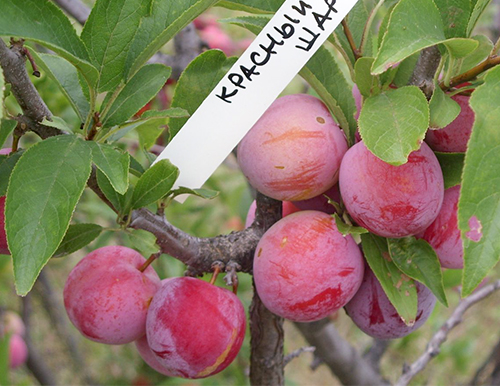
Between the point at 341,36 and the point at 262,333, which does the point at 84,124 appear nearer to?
the point at 341,36

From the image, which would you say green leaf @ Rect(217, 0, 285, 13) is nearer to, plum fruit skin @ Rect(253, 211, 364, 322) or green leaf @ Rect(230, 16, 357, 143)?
green leaf @ Rect(230, 16, 357, 143)

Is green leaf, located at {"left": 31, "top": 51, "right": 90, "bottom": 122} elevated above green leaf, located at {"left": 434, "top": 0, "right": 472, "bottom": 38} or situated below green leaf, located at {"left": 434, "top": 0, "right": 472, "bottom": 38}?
below

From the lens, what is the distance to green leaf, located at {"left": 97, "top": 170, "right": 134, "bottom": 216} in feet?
2.06

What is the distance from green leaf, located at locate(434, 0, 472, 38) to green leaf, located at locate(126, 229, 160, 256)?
38 centimetres

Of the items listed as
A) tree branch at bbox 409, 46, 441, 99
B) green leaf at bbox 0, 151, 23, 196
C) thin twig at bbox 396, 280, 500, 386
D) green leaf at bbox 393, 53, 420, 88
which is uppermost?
tree branch at bbox 409, 46, 441, 99

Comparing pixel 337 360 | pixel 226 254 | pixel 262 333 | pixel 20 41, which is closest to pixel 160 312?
pixel 226 254

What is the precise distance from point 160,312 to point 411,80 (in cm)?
39

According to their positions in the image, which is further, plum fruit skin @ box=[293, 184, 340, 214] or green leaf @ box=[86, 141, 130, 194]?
plum fruit skin @ box=[293, 184, 340, 214]

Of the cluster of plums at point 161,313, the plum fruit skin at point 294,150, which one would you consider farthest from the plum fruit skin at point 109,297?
the plum fruit skin at point 294,150

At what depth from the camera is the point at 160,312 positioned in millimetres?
682

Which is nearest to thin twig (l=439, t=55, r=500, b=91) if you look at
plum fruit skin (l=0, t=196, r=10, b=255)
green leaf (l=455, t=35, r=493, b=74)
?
green leaf (l=455, t=35, r=493, b=74)

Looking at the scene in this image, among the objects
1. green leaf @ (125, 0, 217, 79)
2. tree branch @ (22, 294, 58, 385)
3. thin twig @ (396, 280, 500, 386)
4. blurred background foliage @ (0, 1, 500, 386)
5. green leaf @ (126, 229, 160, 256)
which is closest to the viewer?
green leaf @ (125, 0, 217, 79)

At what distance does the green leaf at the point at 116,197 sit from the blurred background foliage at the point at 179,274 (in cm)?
3

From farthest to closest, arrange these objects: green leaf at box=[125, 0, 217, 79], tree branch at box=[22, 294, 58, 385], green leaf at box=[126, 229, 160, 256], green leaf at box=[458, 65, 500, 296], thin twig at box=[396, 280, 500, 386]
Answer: tree branch at box=[22, 294, 58, 385] < thin twig at box=[396, 280, 500, 386] < green leaf at box=[126, 229, 160, 256] < green leaf at box=[125, 0, 217, 79] < green leaf at box=[458, 65, 500, 296]
